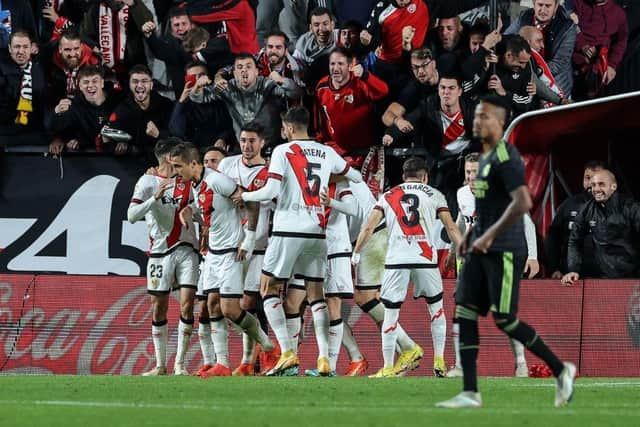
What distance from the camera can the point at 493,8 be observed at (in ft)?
54.2

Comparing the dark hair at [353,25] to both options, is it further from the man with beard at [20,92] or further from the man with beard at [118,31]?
the man with beard at [20,92]

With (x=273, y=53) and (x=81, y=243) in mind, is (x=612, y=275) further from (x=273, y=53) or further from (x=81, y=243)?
(x=81, y=243)

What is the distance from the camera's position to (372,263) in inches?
589

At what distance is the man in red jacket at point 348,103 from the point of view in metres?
16.4

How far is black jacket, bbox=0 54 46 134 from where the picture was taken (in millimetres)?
17672

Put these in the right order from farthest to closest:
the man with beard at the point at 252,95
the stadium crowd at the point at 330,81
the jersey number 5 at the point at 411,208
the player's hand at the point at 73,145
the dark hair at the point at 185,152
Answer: the player's hand at the point at 73,145, the man with beard at the point at 252,95, the stadium crowd at the point at 330,81, the dark hair at the point at 185,152, the jersey number 5 at the point at 411,208

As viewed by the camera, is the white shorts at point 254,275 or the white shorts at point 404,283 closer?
the white shorts at point 404,283

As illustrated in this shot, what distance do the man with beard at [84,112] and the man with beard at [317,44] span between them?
2563 mm

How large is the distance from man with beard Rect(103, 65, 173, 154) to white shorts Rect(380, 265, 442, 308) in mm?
4676

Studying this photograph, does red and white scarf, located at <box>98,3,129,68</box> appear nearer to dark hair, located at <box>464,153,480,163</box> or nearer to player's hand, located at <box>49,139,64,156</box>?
player's hand, located at <box>49,139,64,156</box>

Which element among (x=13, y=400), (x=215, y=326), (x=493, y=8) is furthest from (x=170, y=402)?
(x=493, y=8)

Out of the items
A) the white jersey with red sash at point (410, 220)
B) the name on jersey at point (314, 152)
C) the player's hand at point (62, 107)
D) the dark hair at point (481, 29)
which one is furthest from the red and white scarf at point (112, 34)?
the white jersey with red sash at point (410, 220)

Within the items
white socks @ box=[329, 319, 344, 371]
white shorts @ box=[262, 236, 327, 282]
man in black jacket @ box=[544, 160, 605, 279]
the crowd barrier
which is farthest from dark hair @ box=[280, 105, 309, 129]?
man in black jacket @ box=[544, 160, 605, 279]

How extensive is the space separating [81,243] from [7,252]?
39.6 inches
